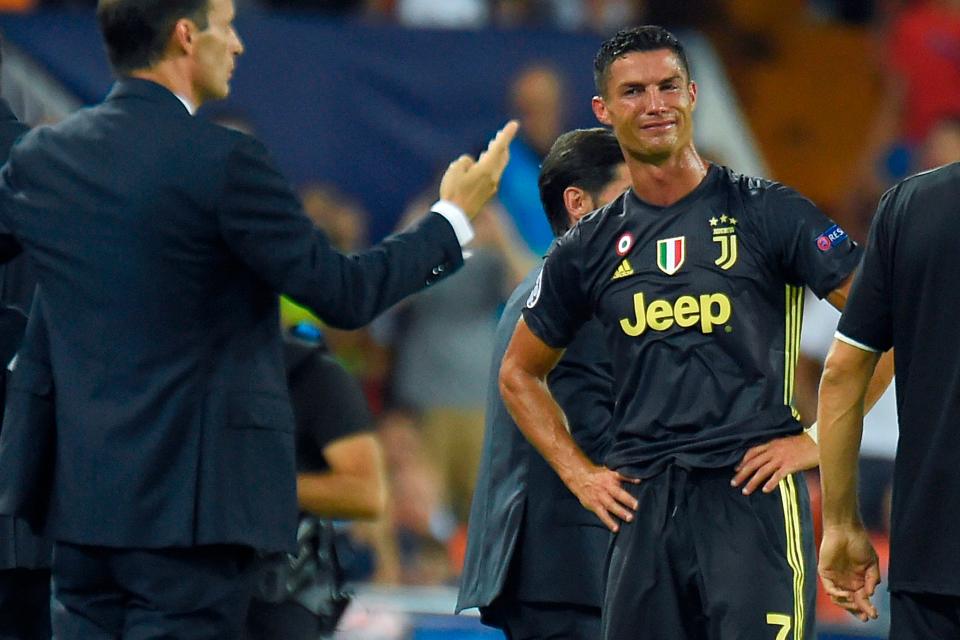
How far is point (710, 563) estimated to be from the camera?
4.29 m

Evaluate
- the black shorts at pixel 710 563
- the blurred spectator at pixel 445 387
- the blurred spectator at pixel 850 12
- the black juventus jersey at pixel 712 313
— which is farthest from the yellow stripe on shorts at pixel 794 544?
the blurred spectator at pixel 850 12

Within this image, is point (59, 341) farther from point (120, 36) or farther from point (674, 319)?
point (674, 319)

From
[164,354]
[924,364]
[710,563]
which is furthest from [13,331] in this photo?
[924,364]

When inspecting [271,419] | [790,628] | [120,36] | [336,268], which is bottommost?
[790,628]

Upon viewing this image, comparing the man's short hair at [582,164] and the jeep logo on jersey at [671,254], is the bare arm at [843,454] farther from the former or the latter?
the man's short hair at [582,164]

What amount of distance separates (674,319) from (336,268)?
836 mm

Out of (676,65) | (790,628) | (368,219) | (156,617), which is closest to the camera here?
(156,617)

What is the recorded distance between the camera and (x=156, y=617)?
3.94 m

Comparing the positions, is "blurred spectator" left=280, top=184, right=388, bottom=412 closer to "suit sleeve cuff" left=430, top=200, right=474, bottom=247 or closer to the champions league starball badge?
the champions league starball badge

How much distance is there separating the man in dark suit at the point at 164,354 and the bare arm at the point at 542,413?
0.76 m

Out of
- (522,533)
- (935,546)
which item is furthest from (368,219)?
(935,546)

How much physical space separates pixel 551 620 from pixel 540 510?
11.1 inches

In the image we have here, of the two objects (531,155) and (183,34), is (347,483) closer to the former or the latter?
(183,34)

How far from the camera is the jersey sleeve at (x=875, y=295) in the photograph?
3.78m
